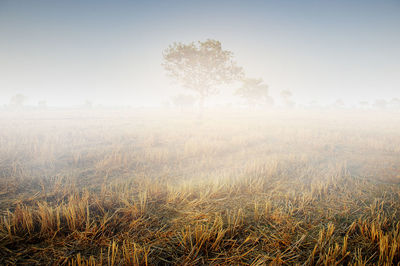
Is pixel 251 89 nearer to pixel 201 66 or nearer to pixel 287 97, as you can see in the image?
pixel 201 66

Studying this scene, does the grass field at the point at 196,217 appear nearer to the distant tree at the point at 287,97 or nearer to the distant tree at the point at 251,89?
the distant tree at the point at 251,89

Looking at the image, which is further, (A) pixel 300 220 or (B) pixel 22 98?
(B) pixel 22 98

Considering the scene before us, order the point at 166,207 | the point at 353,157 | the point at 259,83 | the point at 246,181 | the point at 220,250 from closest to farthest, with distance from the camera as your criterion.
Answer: the point at 220,250 → the point at 166,207 → the point at 246,181 → the point at 353,157 → the point at 259,83

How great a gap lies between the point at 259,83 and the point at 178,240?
55.6 meters

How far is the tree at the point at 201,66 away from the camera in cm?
2130

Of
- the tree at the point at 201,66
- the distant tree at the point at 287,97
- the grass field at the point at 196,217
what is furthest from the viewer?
the distant tree at the point at 287,97

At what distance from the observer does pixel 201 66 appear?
22.1 metres

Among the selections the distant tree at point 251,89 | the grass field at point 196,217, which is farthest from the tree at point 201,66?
the distant tree at point 251,89

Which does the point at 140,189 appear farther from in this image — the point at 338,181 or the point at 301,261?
the point at 338,181

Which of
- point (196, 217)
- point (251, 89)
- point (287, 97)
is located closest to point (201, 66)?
point (196, 217)

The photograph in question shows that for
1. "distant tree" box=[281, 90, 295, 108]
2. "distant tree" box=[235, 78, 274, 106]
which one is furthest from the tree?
"distant tree" box=[281, 90, 295, 108]

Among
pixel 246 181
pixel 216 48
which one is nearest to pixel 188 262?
pixel 246 181

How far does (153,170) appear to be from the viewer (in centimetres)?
502

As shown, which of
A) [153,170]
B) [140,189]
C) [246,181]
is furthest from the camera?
[153,170]
